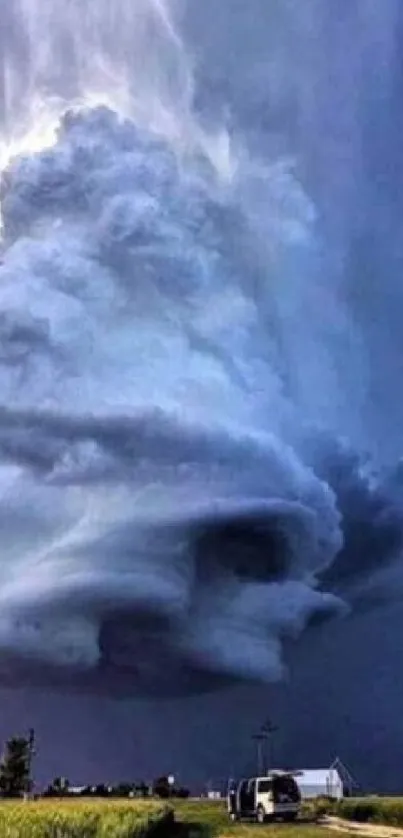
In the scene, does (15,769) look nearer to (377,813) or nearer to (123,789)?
(123,789)

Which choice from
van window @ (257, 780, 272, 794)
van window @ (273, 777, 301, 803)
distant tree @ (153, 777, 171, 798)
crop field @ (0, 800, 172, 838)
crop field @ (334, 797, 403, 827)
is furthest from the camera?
distant tree @ (153, 777, 171, 798)

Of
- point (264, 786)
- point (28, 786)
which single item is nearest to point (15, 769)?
point (28, 786)

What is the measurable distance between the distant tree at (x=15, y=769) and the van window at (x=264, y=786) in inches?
2941

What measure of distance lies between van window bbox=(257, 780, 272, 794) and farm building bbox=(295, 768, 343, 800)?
59.0 metres

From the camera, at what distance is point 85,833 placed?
1226 inches

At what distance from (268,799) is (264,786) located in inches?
51.2

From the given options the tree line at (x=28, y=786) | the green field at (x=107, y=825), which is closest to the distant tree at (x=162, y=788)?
the tree line at (x=28, y=786)

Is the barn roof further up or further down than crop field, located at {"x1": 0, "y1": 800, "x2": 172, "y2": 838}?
further up

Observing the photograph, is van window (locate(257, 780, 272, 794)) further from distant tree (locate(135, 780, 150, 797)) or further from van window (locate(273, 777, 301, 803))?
distant tree (locate(135, 780, 150, 797))

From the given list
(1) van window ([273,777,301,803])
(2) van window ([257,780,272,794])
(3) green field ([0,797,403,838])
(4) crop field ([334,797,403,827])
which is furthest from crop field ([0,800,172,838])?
(2) van window ([257,780,272,794])

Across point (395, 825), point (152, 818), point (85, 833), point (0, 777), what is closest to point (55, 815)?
point (85, 833)

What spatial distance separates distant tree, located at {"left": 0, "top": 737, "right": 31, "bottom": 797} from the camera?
416 feet

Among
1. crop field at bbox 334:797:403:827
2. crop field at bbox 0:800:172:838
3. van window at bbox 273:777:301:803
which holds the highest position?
van window at bbox 273:777:301:803

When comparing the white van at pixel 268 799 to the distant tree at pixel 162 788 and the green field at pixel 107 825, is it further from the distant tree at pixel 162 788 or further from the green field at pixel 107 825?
the distant tree at pixel 162 788
